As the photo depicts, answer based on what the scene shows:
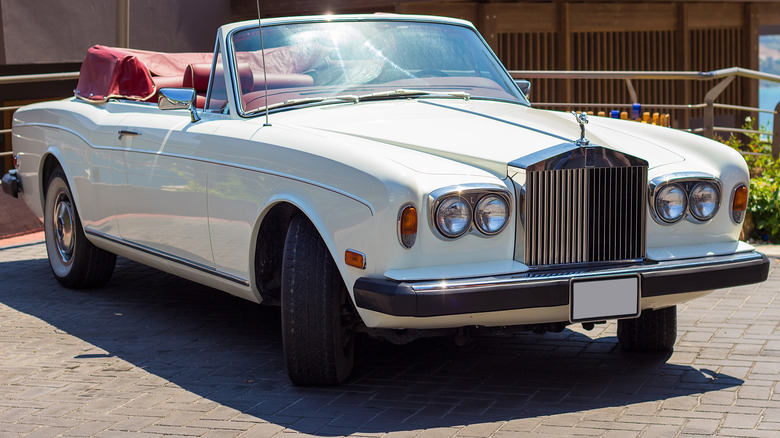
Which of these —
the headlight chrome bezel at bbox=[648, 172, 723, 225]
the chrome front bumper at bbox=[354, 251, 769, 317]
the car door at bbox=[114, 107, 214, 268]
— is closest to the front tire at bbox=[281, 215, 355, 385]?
the chrome front bumper at bbox=[354, 251, 769, 317]

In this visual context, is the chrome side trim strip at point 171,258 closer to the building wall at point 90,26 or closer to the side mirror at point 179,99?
the side mirror at point 179,99

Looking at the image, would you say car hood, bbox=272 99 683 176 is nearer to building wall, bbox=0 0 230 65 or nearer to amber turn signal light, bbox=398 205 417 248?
amber turn signal light, bbox=398 205 417 248

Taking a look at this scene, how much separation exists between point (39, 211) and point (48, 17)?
7872mm

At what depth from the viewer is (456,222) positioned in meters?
4.51

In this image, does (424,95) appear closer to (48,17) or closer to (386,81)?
(386,81)

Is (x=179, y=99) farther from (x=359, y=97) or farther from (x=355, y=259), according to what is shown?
(x=355, y=259)

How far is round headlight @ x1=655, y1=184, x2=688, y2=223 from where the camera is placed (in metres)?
4.89

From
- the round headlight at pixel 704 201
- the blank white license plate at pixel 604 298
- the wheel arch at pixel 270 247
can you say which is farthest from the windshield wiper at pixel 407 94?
the blank white license plate at pixel 604 298

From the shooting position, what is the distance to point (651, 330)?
219 inches

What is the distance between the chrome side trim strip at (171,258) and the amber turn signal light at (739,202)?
7.55 feet

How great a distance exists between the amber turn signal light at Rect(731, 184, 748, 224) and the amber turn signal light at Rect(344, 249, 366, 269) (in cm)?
177

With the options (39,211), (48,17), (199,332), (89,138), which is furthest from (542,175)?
(48,17)

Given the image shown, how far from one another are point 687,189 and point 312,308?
1.73 metres

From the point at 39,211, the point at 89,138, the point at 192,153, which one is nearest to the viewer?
the point at 192,153
